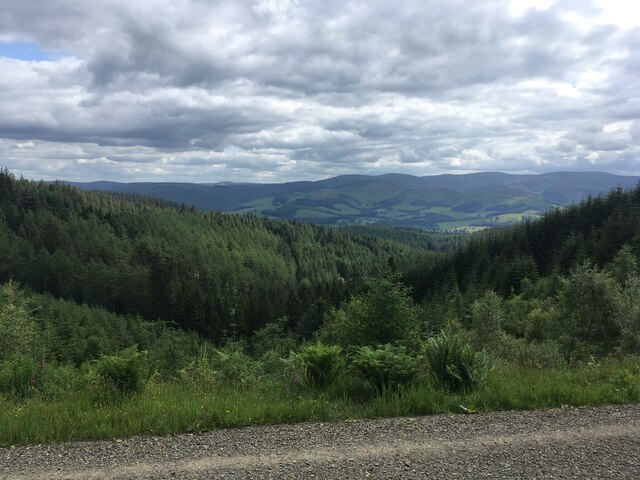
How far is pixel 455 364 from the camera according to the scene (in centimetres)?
984

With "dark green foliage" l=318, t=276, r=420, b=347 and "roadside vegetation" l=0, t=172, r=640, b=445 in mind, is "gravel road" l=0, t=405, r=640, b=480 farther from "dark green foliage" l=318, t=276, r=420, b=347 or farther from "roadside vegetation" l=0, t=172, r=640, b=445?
"dark green foliage" l=318, t=276, r=420, b=347

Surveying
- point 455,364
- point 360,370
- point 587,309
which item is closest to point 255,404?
point 360,370

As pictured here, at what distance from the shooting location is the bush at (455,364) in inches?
377

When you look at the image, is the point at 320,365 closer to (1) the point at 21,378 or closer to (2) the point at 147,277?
(1) the point at 21,378

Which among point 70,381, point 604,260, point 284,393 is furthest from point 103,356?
point 604,260

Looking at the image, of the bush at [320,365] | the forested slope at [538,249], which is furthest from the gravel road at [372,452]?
the forested slope at [538,249]

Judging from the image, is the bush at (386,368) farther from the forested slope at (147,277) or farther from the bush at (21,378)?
the forested slope at (147,277)

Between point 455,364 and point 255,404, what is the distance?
4608mm

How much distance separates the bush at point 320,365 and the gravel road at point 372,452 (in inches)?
76.1

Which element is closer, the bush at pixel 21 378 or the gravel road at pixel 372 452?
the gravel road at pixel 372 452

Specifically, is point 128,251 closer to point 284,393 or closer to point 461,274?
point 461,274

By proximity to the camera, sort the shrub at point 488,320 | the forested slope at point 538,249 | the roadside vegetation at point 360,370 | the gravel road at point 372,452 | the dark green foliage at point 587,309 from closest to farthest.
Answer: the gravel road at point 372,452, the roadside vegetation at point 360,370, the dark green foliage at point 587,309, the shrub at point 488,320, the forested slope at point 538,249

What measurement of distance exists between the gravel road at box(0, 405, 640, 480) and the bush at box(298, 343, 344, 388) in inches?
76.1

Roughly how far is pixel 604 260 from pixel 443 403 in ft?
352
